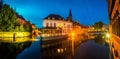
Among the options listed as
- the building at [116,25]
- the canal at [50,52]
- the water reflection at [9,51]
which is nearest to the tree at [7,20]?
the canal at [50,52]

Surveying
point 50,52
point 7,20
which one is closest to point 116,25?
point 50,52

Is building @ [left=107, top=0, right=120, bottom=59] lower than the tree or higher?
lower

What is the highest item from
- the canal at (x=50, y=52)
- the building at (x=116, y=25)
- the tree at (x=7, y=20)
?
the tree at (x=7, y=20)

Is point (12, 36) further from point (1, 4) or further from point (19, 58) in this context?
point (19, 58)

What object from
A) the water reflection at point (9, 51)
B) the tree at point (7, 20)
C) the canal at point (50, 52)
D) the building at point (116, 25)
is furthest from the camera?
the tree at point (7, 20)

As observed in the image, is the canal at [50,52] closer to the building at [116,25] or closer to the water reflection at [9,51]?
the water reflection at [9,51]

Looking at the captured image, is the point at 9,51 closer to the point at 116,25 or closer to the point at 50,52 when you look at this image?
the point at 50,52

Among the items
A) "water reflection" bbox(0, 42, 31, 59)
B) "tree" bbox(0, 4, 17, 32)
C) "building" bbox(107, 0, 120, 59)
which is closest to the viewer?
"building" bbox(107, 0, 120, 59)

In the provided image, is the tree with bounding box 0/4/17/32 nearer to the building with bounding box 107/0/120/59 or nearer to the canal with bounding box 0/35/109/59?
the canal with bounding box 0/35/109/59

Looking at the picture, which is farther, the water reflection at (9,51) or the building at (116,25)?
the water reflection at (9,51)

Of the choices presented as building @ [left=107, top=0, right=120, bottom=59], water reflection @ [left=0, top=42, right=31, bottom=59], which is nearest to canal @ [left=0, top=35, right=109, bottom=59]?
water reflection @ [left=0, top=42, right=31, bottom=59]

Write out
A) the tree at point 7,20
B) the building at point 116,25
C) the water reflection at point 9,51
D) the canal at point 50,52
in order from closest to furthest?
the building at point 116,25, the water reflection at point 9,51, the canal at point 50,52, the tree at point 7,20

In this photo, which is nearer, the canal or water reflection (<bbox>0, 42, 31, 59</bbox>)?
water reflection (<bbox>0, 42, 31, 59</bbox>)

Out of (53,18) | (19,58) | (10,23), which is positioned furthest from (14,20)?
(53,18)
